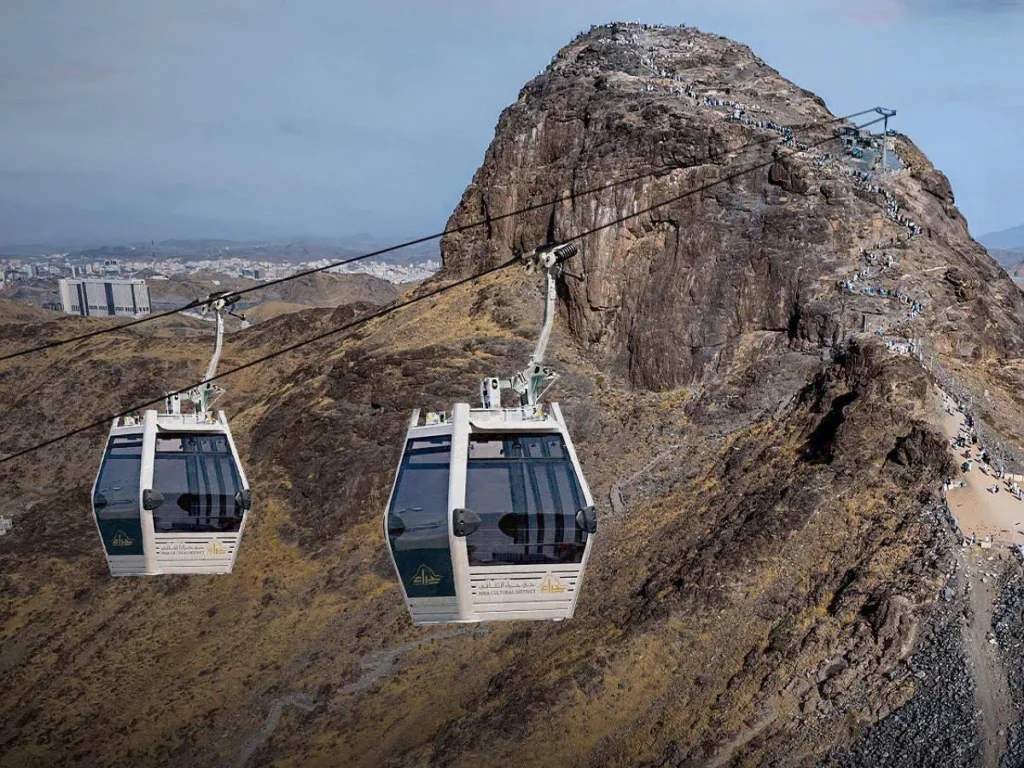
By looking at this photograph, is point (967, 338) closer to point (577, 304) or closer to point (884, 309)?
point (884, 309)

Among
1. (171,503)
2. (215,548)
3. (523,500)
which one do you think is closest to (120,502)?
(171,503)

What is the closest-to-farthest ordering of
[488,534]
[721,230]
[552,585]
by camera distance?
[488,534] → [552,585] → [721,230]

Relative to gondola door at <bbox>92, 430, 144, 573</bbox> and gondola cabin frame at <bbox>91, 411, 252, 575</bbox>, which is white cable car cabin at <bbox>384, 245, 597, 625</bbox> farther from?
gondola door at <bbox>92, 430, 144, 573</bbox>

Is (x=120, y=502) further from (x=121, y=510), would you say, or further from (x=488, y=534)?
(x=488, y=534)

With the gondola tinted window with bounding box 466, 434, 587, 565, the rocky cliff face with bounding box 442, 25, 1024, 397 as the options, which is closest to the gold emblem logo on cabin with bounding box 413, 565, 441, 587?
the gondola tinted window with bounding box 466, 434, 587, 565

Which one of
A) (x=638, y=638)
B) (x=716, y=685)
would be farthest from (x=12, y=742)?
(x=716, y=685)

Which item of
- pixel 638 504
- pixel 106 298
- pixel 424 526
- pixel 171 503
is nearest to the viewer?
pixel 424 526

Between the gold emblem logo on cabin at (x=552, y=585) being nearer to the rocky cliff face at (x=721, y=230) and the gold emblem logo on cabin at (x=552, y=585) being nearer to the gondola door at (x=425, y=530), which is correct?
the gondola door at (x=425, y=530)
